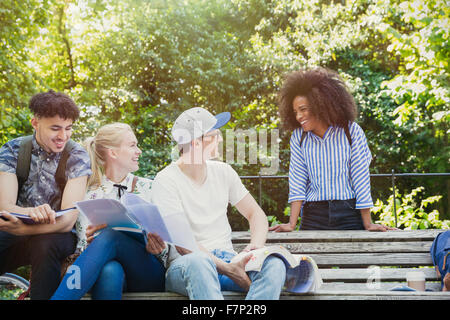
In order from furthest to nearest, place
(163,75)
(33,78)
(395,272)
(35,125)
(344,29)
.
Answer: (163,75) < (344,29) < (33,78) < (395,272) < (35,125)

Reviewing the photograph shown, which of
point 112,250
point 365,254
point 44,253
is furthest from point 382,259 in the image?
point 44,253

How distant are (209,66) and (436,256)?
27.7ft

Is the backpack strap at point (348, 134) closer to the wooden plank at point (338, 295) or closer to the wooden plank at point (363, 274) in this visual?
the wooden plank at point (363, 274)

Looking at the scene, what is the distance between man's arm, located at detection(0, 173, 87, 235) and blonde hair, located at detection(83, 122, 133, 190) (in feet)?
0.40

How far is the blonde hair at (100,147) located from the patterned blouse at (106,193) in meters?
0.04

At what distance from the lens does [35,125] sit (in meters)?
2.89

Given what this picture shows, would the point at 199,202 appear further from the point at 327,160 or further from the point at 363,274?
the point at 363,274

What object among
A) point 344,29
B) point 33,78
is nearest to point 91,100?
point 33,78

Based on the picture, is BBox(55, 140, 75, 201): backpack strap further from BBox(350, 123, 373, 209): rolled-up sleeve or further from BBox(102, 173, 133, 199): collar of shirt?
BBox(350, 123, 373, 209): rolled-up sleeve

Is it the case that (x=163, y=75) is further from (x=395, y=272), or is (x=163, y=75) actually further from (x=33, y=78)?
(x=395, y=272)

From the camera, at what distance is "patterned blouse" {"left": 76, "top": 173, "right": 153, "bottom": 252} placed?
2764 mm

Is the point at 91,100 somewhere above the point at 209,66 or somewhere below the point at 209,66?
below

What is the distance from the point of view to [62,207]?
2.71 m

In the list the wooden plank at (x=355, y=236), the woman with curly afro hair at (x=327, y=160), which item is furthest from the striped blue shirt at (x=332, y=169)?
the wooden plank at (x=355, y=236)
